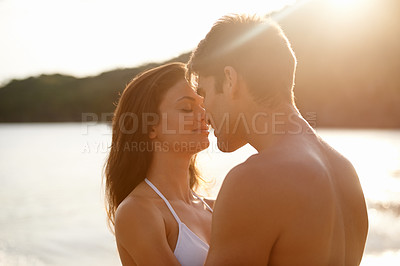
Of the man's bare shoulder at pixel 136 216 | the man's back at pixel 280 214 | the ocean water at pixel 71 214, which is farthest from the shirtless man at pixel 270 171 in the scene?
the ocean water at pixel 71 214

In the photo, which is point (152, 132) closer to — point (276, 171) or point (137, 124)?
point (137, 124)

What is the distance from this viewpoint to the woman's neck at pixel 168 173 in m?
3.93

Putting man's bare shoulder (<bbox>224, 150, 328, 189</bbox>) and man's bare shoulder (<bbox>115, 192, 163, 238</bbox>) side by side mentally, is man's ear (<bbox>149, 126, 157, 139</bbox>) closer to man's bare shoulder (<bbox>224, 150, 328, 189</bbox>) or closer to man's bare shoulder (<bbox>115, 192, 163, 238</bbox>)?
man's bare shoulder (<bbox>115, 192, 163, 238</bbox>)

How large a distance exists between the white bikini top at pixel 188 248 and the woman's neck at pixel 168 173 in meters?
0.28

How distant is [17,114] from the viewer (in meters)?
172

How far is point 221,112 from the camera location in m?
2.95

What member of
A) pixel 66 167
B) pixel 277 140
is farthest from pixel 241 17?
pixel 66 167

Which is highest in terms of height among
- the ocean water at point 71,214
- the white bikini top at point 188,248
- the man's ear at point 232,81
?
the man's ear at point 232,81

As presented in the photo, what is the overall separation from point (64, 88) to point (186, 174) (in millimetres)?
177025

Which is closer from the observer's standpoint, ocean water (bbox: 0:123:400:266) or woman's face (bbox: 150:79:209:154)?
woman's face (bbox: 150:79:209:154)

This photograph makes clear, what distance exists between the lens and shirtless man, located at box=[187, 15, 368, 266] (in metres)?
2.34

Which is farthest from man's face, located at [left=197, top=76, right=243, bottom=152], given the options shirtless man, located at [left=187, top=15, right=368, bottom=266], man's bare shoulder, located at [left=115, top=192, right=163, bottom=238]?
man's bare shoulder, located at [left=115, top=192, right=163, bottom=238]

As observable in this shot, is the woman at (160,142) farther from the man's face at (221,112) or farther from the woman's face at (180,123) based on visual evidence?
the man's face at (221,112)

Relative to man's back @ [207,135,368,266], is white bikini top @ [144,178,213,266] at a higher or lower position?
lower
